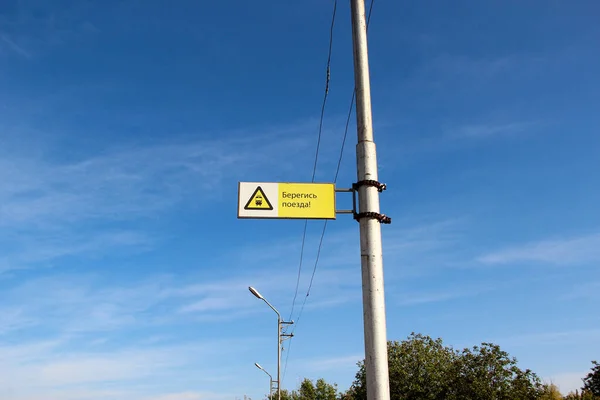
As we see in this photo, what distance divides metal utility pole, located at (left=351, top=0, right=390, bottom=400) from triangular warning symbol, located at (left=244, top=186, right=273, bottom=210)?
48.9 inches

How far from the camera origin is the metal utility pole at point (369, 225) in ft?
17.3

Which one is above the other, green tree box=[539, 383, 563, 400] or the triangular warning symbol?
the triangular warning symbol

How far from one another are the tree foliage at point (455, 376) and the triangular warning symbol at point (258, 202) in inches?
1618

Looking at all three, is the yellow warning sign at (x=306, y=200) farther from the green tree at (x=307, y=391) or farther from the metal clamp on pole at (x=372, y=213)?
the green tree at (x=307, y=391)

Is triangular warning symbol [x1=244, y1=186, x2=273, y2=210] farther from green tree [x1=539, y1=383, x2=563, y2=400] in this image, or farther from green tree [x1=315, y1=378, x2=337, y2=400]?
green tree [x1=315, y1=378, x2=337, y2=400]

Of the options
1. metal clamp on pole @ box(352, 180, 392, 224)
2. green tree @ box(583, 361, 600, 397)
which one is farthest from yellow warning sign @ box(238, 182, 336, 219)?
green tree @ box(583, 361, 600, 397)

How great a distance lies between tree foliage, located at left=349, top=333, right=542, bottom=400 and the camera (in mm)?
42125

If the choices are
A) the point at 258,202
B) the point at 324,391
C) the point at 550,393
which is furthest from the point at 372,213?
the point at 324,391

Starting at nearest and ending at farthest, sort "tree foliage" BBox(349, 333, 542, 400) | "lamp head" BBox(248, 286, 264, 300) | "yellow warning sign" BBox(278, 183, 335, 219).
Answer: "yellow warning sign" BBox(278, 183, 335, 219)
"lamp head" BBox(248, 286, 264, 300)
"tree foliage" BBox(349, 333, 542, 400)

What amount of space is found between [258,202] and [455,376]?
140 feet

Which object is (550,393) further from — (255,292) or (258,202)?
(258,202)

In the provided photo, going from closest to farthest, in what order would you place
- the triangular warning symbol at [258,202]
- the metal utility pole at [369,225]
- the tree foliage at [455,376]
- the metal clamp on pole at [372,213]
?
the metal utility pole at [369,225] < the metal clamp on pole at [372,213] < the triangular warning symbol at [258,202] < the tree foliage at [455,376]

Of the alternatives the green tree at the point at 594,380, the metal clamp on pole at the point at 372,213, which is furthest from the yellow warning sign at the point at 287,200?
the green tree at the point at 594,380

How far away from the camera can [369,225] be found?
5.88 meters
